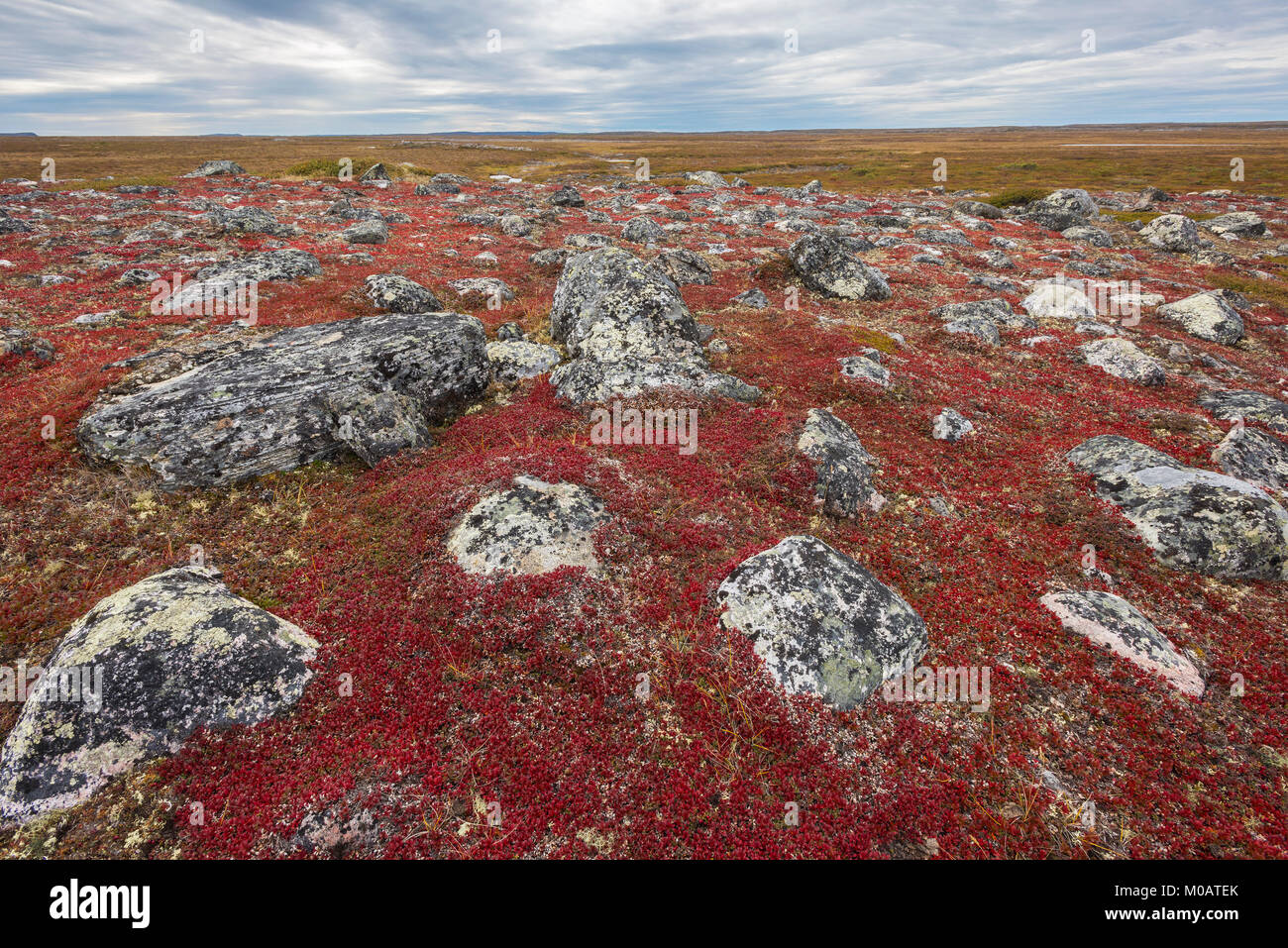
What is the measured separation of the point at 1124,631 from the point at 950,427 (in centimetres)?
902

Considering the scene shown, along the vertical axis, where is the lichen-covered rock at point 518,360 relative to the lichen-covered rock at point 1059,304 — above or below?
below

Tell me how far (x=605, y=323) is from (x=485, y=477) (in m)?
9.87

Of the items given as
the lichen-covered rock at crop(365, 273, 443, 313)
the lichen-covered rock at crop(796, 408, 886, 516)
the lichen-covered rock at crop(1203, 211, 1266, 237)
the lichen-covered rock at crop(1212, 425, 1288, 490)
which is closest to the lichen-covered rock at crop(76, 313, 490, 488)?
the lichen-covered rock at crop(365, 273, 443, 313)

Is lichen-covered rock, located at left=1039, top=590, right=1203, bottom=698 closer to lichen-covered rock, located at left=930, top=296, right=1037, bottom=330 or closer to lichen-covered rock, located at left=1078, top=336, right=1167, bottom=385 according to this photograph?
lichen-covered rock, located at left=1078, top=336, right=1167, bottom=385

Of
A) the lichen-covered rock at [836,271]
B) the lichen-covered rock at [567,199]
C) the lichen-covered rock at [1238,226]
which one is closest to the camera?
the lichen-covered rock at [836,271]

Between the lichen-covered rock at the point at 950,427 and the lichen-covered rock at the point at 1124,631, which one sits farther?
the lichen-covered rock at the point at 950,427

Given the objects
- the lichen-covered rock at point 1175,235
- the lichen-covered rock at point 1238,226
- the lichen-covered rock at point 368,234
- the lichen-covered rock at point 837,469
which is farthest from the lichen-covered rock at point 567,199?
the lichen-covered rock at point 1238,226

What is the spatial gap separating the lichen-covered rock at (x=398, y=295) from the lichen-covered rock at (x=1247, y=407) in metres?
32.9

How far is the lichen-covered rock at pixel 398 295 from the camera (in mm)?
25812

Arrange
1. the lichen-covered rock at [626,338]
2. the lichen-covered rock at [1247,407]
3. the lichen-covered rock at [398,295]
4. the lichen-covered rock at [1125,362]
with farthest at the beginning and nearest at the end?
the lichen-covered rock at [398,295] → the lichen-covered rock at [1125,362] → the lichen-covered rock at [1247,407] → the lichen-covered rock at [626,338]

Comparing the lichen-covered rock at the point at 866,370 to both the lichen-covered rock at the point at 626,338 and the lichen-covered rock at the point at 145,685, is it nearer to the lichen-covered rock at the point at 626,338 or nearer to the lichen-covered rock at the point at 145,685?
the lichen-covered rock at the point at 626,338

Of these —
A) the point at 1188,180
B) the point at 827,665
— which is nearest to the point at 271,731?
the point at 827,665

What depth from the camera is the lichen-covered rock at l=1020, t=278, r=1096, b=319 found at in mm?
30062

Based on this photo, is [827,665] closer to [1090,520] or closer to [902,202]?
[1090,520]
